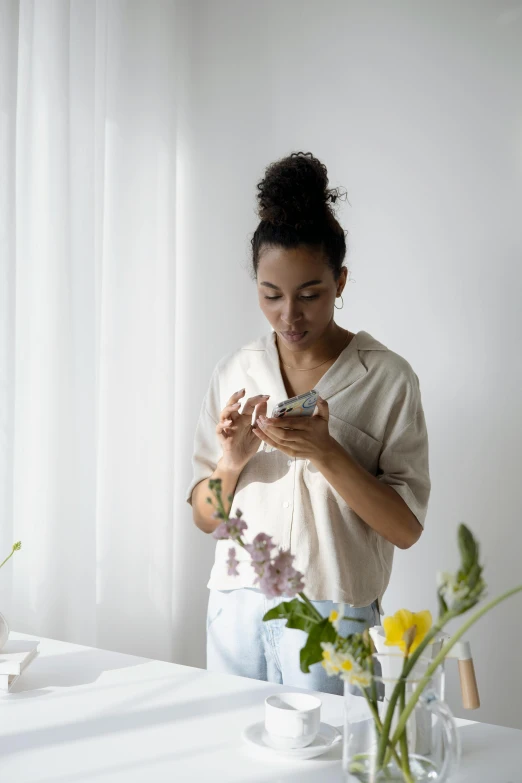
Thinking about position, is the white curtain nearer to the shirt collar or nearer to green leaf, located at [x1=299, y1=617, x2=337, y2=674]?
the shirt collar

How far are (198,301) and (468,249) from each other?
2.99 feet

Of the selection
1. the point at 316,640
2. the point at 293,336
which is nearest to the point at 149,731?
the point at 316,640

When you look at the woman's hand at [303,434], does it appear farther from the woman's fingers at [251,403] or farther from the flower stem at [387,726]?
the flower stem at [387,726]

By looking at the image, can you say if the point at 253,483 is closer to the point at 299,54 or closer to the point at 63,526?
the point at 63,526

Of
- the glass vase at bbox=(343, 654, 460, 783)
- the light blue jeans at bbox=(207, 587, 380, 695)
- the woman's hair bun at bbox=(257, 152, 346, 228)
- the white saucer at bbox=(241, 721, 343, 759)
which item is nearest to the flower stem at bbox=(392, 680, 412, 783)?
the glass vase at bbox=(343, 654, 460, 783)

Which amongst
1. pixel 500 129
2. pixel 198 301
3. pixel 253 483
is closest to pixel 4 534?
pixel 253 483

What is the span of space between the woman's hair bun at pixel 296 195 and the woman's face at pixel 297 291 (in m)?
0.07

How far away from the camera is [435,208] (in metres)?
2.23

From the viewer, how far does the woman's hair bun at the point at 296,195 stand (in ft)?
5.28

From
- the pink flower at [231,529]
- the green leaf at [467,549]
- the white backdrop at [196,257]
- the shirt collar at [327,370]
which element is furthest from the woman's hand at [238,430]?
the green leaf at [467,549]

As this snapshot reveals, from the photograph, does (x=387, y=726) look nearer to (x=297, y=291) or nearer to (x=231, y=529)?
(x=231, y=529)

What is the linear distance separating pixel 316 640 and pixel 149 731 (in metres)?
0.42

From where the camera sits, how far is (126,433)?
89.7 inches

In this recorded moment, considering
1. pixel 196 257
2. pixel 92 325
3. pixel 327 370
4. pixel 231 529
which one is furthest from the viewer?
pixel 196 257
